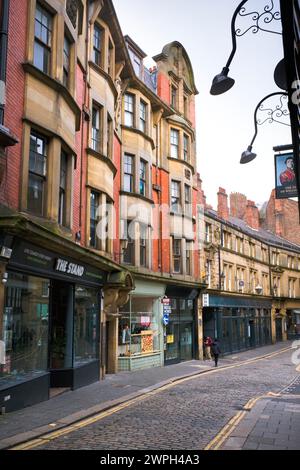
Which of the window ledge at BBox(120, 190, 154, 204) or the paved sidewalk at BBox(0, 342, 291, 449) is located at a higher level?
the window ledge at BBox(120, 190, 154, 204)

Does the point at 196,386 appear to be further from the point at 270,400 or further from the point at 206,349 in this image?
the point at 206,349

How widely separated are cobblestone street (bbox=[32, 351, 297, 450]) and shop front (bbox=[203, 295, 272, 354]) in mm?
13502

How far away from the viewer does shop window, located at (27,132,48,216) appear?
11.2 m

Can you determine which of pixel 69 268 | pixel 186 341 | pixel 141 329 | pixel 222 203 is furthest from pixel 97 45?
pixel 222 203

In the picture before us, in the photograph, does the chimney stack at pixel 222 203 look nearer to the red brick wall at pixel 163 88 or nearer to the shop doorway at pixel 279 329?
the red brick wall at pixel 163 88

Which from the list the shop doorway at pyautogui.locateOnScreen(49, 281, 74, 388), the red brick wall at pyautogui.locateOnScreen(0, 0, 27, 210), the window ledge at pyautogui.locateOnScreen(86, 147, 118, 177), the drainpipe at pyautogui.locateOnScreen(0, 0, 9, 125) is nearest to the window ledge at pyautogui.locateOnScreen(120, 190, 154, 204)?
the window ledge at pyautogui.locateOnScreen(86, 147, 118, 177)

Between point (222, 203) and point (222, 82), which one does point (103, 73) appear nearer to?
point (222, 82)

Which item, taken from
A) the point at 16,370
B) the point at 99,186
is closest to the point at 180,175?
the point at 99,186

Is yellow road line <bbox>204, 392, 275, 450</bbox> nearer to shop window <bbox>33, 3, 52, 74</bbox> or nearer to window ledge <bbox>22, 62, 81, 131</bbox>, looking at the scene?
window ledge <bbox>22, 62, 81, 131</bbox>

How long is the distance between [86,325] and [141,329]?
22.1ft

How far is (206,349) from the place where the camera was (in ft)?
93.0

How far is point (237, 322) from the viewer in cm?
3503

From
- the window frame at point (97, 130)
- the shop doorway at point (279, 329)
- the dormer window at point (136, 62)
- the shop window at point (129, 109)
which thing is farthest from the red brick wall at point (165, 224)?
the shop doorway at point (279, 329)

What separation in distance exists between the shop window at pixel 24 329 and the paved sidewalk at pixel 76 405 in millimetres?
879
